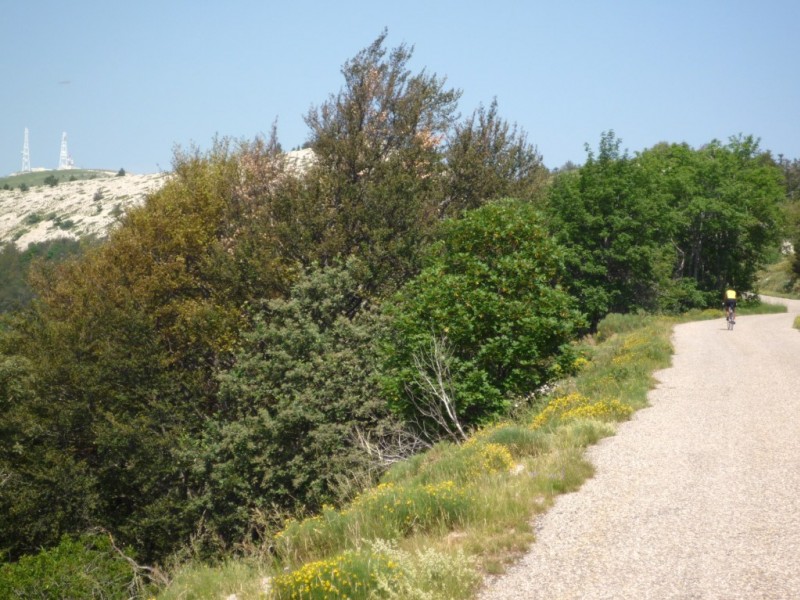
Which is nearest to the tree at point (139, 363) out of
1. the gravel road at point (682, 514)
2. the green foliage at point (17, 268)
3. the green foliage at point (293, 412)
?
the green foliage at point (293, 412)

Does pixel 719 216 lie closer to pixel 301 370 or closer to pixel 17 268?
pixel 301 370

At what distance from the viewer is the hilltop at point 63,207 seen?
14388cm

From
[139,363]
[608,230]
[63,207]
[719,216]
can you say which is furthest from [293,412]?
[63,207]

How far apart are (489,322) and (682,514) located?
1165 cm

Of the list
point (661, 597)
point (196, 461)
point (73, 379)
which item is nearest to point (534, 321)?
point (196, 461)

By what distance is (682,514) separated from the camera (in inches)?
312

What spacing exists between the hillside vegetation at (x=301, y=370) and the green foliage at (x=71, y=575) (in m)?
0.10

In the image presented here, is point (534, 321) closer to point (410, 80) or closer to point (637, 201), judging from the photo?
point (410, 80)

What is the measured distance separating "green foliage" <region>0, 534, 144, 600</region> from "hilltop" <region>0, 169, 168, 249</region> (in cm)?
11861

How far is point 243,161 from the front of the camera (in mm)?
31000

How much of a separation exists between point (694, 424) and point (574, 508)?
5.18 metres

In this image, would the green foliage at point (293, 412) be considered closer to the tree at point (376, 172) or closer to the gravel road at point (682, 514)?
the tree at point (376, 172)

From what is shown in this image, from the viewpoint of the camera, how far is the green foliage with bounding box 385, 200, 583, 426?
18.7 metres

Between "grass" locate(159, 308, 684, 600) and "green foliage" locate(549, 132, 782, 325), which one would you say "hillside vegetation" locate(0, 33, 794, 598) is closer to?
"grass" locate(159, 308, 684, 600)
